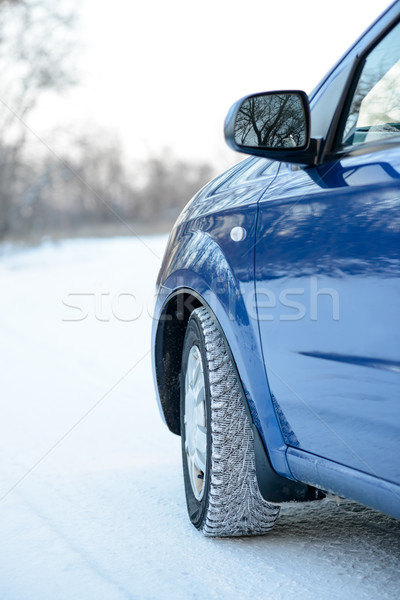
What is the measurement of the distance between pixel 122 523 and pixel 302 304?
1.25 metres

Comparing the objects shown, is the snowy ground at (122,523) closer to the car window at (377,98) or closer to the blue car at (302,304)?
the blue car at (302,304)

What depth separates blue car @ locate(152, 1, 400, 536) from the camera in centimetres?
187

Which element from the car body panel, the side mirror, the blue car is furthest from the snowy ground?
the side mirror

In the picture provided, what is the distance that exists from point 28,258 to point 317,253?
1814 centimetres

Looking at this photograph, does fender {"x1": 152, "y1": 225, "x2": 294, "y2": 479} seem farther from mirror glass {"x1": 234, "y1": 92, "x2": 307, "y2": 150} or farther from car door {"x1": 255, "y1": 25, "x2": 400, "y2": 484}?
mirror glass {"x1": 234, "y1": 92, "x2": 307, "y2": 150}

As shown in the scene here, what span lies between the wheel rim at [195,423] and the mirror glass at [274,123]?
35.7 inches

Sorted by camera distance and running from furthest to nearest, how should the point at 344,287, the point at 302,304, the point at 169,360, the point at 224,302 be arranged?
the point at 169,360, the point at 224,302, the point at 302,304, the point at 344,287

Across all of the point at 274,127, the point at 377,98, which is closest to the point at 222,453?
the point at 274,127

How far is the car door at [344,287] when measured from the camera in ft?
5.98

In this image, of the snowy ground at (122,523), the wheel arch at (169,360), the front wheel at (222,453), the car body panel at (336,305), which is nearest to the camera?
the car body panel at (336,305)

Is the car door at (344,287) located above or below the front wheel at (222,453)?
above

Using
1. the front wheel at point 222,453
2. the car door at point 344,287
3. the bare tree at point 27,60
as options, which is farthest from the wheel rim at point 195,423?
the bare tree at point 27,60

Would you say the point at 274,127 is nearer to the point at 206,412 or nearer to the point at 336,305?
the point at 336,305

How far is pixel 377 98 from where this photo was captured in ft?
7.18
